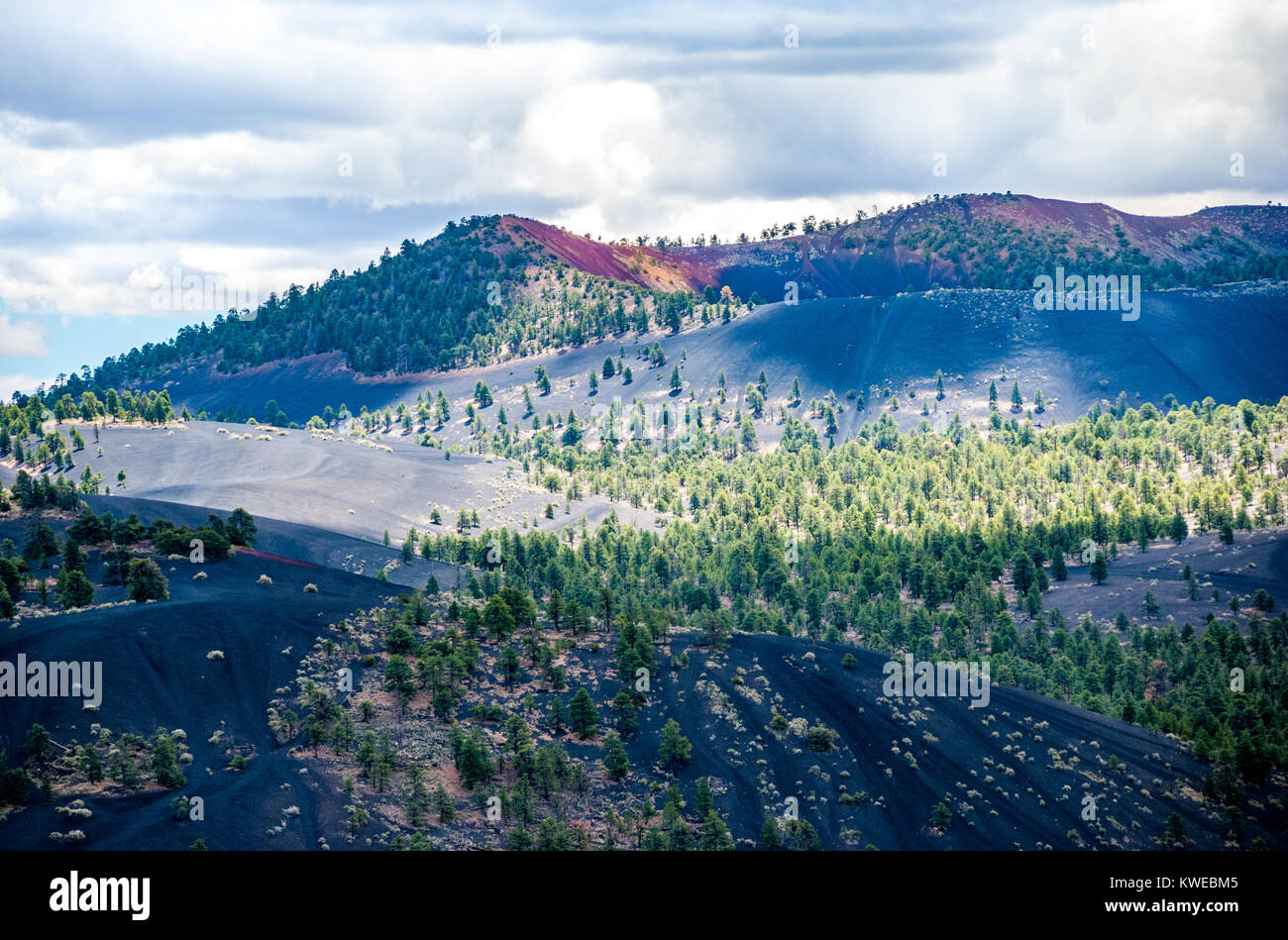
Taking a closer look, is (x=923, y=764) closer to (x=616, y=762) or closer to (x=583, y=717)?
(x=616, y=762)

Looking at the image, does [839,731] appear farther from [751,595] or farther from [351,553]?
[351,553]

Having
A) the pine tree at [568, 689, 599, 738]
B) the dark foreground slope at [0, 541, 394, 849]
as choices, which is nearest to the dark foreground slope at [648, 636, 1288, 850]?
the pine tree at [568, 689, 599, 738]

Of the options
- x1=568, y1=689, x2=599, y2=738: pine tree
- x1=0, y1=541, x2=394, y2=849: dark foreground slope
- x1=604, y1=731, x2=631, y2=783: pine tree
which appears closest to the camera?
x1=0, y1=541, x2=394, y2=849: dark foreground slope

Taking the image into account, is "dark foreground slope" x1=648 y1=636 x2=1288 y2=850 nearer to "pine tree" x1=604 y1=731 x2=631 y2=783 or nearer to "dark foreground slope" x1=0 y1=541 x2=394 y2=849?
"pine tree" x1=604 y1=731 x2=631 y2=783

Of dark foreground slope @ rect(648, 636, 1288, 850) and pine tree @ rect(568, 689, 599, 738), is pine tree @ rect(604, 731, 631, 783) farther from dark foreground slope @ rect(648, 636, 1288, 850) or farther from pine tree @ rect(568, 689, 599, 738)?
dark foreground slope @ rect(648, 636, 1288, 850)

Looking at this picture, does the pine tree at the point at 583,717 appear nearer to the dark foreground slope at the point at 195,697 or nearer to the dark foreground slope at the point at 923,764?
the dark foreground slope at the point at 923,764

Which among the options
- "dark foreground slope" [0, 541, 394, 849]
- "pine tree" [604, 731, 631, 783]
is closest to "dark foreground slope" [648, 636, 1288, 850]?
"pine tree" [604, 731, 631, 783]

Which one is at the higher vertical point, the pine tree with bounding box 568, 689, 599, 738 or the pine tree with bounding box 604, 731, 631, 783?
the pine tree with bounding box 568, 689, 599, 738

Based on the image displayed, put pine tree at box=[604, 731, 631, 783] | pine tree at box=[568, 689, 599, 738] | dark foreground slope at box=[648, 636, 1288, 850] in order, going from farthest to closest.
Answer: pine tree at box=[568, 689, 599, 738] → pine tree at box=[604, 731, 631, 783] → dark foreground slope at box=[648, 636, 1288, 850]

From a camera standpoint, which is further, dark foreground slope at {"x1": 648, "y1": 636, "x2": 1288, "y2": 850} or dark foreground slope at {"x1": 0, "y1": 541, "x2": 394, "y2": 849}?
dark foreground slope at {"x1": 648, "y1": 636, "x2": 1288, "y2": 850}

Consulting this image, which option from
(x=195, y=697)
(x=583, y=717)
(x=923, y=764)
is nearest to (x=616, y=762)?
(x=583, y=717)
